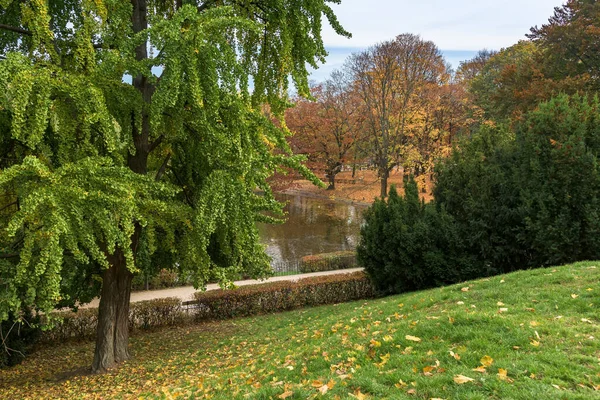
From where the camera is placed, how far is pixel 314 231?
28.7 meters

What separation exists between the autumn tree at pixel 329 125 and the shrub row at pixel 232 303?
23.0m

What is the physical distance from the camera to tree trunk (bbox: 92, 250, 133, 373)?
24.8 feet

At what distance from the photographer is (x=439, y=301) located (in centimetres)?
729

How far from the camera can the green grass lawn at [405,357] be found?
3.78m

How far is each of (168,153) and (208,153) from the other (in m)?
1.65

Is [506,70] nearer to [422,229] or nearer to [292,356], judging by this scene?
[422,229]

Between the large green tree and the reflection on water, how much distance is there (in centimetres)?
1242

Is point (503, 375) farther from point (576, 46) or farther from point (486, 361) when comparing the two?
point (576, 46)

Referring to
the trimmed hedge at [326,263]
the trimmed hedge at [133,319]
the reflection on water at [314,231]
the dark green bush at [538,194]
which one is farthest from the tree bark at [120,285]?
the reflection on water at [314,231]

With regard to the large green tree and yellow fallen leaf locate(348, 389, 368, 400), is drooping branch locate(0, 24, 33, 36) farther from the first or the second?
yellow fallen leaf locate(348, 389, 368, 400)

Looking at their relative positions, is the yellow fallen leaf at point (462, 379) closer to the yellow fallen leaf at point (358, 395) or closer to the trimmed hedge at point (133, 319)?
the yellow fallen leaf at point (358, 395)

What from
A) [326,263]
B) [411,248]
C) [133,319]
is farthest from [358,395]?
[326,263]

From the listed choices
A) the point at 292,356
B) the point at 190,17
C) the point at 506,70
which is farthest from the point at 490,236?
the point at 506,70

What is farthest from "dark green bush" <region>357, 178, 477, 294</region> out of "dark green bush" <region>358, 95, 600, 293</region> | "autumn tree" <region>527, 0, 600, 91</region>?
"autumn tree" <region>527, 0, 600, 91</region>
